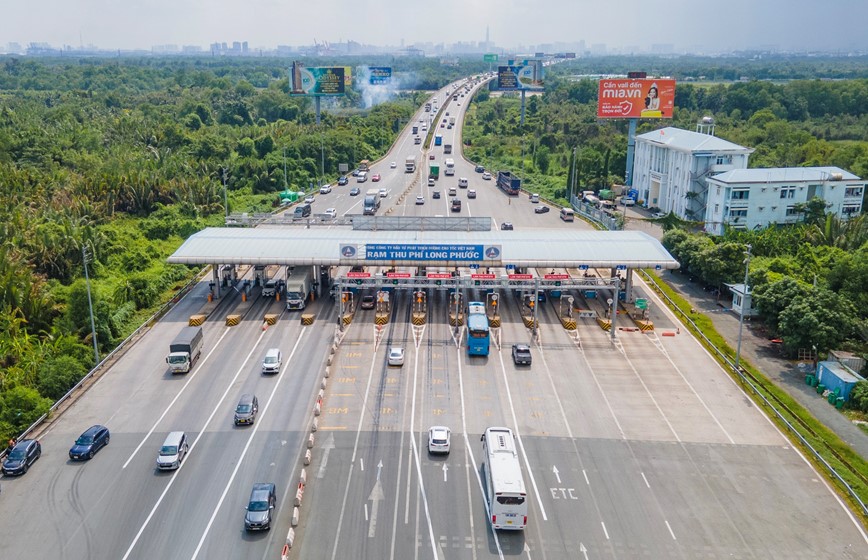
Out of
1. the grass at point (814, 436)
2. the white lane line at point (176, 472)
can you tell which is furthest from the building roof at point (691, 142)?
the white lane line at point (176, 472)

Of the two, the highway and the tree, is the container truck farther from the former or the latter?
the tree

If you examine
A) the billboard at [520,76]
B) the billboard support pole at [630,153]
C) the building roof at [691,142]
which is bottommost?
the billboard support pole at [630,153]

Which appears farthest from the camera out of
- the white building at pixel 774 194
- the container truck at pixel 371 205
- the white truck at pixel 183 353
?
the container truck at pixel 371 205

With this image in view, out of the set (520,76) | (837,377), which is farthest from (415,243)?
(520,76)

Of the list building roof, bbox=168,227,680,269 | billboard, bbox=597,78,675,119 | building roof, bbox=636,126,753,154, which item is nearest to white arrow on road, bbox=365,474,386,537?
building roof, bbox=168,227,680,269

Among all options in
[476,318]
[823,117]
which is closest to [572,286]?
[476,318]

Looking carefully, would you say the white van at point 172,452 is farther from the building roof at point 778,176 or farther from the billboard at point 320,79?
the billboard at point 320,79

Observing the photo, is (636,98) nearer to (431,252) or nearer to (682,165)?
(682,165)

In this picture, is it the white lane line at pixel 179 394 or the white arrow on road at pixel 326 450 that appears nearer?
the white arrow on road at pixel 326 450
